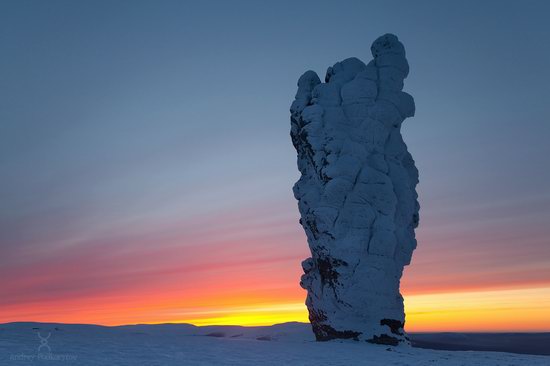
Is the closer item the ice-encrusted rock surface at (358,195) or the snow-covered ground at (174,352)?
the snow-covered ground at (174,352)

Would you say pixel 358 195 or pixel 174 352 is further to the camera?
pixel 358 195

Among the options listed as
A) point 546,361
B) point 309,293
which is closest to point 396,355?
point 546,361

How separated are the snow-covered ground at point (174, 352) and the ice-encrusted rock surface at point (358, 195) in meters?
3.64

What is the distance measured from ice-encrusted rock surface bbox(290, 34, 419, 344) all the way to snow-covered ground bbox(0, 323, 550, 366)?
143 inches

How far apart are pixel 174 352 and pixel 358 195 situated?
1602 centimetres

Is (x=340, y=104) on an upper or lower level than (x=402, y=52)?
lower

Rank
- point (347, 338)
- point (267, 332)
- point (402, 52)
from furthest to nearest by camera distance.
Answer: point (267, 332) < point (402, 52) < point (347, 338)

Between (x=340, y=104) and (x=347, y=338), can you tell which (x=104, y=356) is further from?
(x=340, y=104)

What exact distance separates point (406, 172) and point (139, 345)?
2030 cm

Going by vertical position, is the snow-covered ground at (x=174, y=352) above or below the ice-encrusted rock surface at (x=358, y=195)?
below

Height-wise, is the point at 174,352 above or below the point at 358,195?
below

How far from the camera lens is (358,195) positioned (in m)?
31.7

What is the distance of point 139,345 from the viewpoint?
20.9 m

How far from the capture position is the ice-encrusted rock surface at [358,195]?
3067 centimetres
